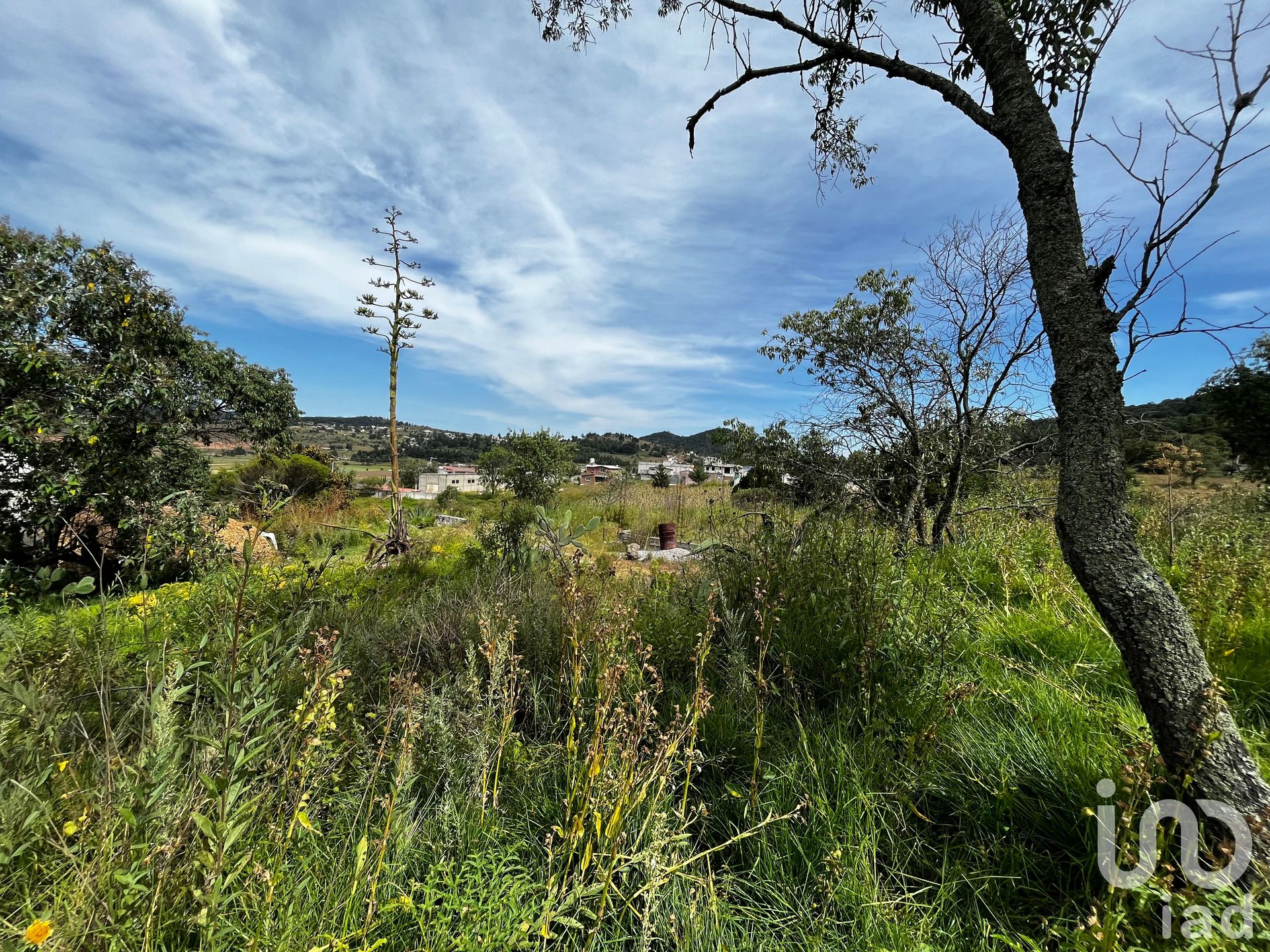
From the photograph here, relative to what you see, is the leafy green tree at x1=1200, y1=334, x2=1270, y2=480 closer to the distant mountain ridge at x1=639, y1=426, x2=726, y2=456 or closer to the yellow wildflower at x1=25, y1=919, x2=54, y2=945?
the yellow wildflower at x1=25, y1=919, x2=54, y2=945

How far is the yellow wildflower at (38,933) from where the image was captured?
2.84 ft

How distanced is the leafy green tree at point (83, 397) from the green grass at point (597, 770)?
8.22ft

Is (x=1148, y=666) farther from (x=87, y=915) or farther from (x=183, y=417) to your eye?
(x=183, y=417)

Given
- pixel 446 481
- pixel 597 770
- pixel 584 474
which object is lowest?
pixel 597 770

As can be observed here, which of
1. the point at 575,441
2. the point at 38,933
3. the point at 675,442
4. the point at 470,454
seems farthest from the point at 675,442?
the point at 38,933

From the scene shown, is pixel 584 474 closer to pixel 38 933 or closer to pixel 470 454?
pixel 470 454

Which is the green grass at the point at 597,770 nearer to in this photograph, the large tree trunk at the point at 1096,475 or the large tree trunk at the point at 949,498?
the large tree trunk at the point at 1096,475

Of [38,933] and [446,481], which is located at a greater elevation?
[446,481]

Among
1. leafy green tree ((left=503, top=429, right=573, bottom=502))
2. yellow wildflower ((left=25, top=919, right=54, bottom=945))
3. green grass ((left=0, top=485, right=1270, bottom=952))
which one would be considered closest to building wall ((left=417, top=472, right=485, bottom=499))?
leafy green tree ((left=503, top=429, right=573, bottom=502))

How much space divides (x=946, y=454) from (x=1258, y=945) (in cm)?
479

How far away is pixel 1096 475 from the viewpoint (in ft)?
4.94

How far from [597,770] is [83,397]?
6674mm

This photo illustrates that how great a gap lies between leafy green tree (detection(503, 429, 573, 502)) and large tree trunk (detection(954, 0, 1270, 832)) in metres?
9.72

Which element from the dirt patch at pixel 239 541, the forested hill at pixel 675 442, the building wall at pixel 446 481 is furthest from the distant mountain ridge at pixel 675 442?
the dirt patch at pixel 239 541
